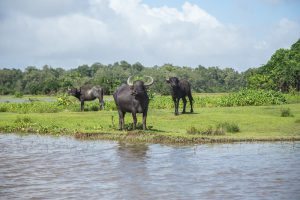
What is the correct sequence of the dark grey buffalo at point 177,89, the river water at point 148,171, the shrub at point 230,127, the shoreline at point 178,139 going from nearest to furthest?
the river water at point 148,171, the shoreline at point 178,139, the shrub at point 230,127, the dark grey buffalo at point 177,89

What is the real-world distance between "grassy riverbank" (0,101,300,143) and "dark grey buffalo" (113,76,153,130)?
89 centimetres

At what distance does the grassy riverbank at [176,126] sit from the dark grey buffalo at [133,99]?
888 millimetres

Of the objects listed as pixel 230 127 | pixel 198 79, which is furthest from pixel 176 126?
pixel 198 79

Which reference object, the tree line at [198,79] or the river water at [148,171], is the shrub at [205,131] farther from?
the tree line at [198,79]

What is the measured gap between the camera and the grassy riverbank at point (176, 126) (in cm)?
2178

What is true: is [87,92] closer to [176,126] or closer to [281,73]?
[176,126]

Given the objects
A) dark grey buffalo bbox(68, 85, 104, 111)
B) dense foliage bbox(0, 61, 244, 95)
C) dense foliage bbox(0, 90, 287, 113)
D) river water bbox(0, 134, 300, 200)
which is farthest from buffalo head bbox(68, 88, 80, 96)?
dense foliage bbox(0, 61, 244, 95)

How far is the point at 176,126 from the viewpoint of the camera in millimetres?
25516

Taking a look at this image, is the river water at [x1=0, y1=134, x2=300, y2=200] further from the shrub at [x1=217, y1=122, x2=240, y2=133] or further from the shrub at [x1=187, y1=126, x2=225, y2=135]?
the shrub at [x1=217, y1=122, x2=240, y2=133]

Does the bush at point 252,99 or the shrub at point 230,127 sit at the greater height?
the bush at point 252,99

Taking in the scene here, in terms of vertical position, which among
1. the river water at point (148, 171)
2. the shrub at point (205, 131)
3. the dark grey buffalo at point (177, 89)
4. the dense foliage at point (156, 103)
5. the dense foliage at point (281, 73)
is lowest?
the river water at point (148, 171)

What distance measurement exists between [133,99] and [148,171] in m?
8.16

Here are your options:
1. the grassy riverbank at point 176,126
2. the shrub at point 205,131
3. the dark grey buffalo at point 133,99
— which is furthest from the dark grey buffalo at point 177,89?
the shrub at point 205,131

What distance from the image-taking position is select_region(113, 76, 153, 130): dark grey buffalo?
23.1 metres
